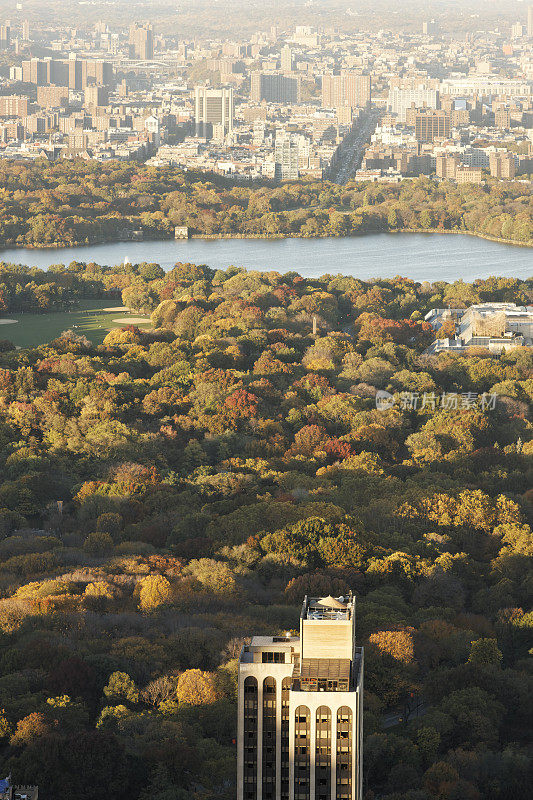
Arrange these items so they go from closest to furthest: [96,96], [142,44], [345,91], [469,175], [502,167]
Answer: [469,175], [502,167], [96,96], [345,91], [142,44]

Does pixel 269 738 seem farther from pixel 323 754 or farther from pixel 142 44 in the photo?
pixel 142 44

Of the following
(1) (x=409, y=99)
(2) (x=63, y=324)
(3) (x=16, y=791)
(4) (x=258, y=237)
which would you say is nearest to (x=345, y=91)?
(1) (x=409, y=99)

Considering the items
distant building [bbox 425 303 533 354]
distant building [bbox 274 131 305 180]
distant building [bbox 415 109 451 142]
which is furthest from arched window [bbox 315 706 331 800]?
distant building [bbox 415 109 451 142]

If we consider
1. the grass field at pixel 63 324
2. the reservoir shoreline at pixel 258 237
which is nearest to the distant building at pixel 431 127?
the reservoir shoreline at pixel 258 237

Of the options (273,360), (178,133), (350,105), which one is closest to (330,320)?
(273,360)

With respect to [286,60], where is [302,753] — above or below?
below
